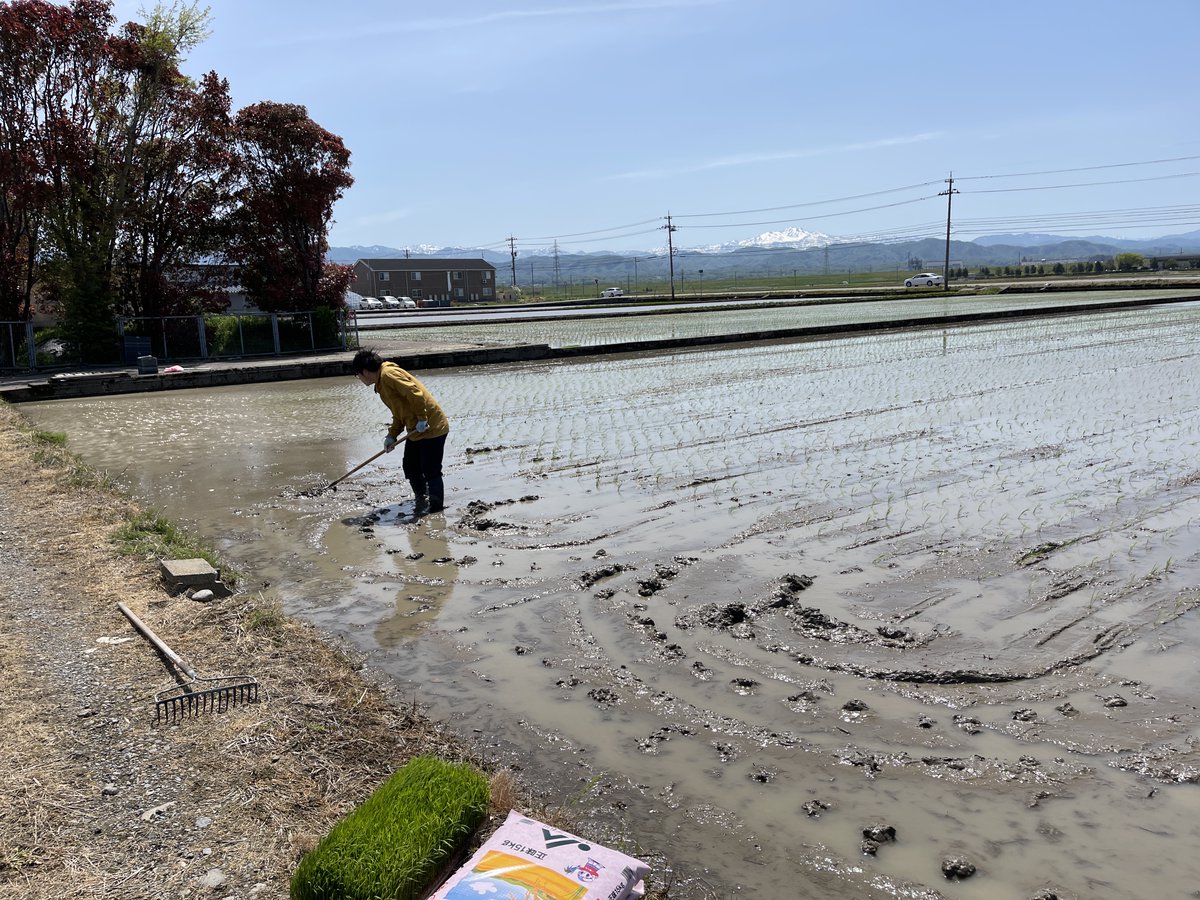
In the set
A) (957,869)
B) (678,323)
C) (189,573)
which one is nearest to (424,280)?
(678,323)

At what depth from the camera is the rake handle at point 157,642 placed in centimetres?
425

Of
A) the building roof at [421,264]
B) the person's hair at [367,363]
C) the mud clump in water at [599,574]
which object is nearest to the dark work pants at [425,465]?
the person's hair at [367,363]

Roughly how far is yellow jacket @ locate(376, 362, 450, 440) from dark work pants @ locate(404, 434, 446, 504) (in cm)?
8

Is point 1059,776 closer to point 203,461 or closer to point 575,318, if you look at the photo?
point 203,461

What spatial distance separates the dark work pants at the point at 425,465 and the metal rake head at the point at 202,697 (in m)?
3.70

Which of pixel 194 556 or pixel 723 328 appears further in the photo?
pixel 723 328

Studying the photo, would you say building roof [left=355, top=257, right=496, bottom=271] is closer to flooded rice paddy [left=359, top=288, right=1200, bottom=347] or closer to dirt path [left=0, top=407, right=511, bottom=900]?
flooded rice paddy [left=359, top=288, right=1200, bottom=347]

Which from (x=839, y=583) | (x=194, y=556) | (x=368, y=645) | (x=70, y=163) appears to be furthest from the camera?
(x=70, y=163)

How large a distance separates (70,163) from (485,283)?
73625 millimetres

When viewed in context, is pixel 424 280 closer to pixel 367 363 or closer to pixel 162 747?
pixel 367 363

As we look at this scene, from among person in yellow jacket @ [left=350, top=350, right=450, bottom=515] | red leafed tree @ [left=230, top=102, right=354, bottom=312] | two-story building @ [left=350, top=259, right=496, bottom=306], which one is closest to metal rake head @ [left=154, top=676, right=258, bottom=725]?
person in yellow jacket @ [left=350, top=350, right=450, bottom=515]

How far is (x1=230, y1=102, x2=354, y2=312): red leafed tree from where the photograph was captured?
2184 cm

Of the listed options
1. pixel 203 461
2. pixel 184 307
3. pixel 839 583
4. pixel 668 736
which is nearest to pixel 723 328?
pixel 184 307

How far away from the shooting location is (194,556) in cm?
627
